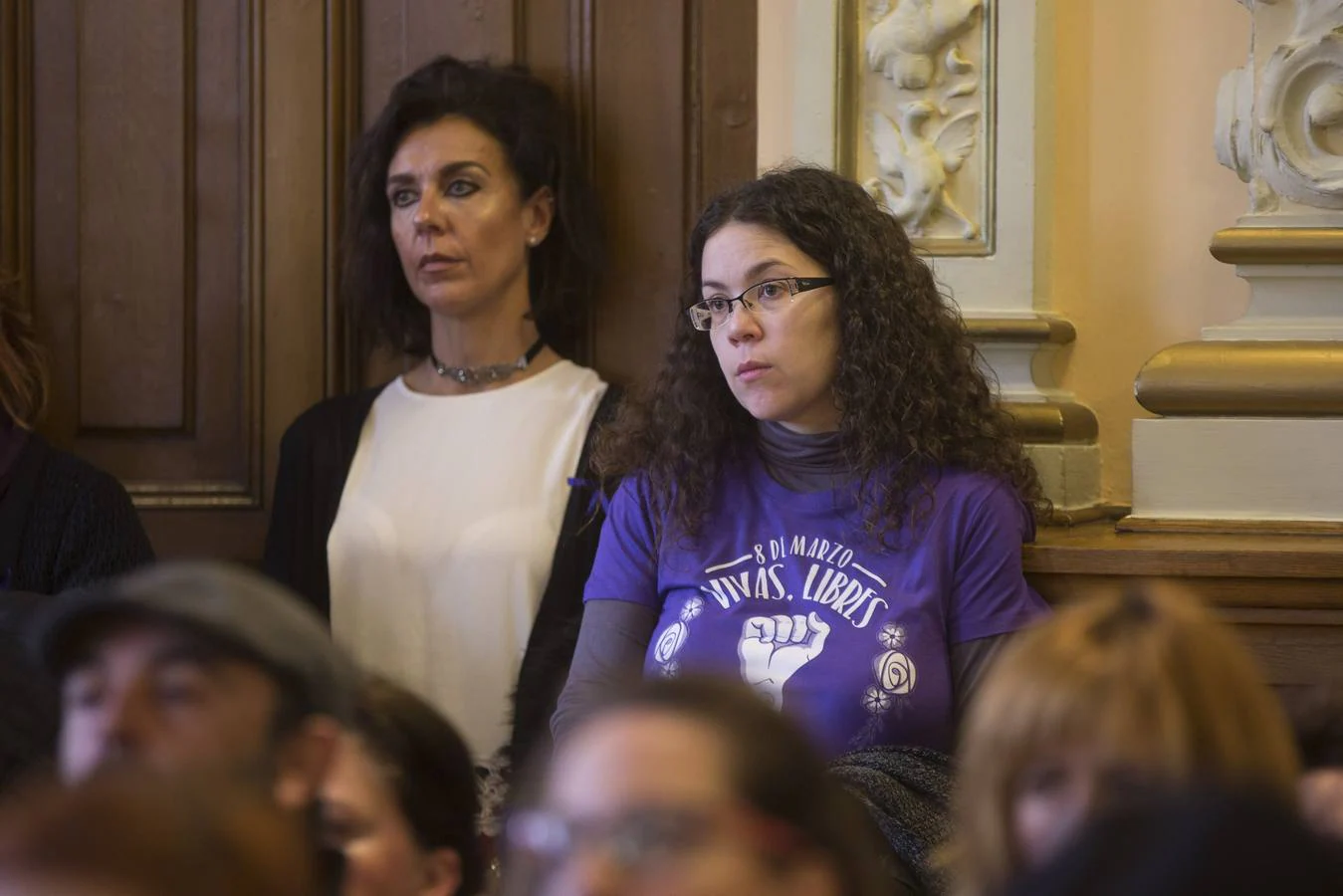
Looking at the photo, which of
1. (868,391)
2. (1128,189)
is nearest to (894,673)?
(868,391)

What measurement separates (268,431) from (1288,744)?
2.33 m

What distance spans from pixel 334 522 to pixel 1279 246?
1.51 meters

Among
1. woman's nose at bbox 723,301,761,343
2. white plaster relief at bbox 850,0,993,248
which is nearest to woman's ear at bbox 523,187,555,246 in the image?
white plaster relief at bbox 850,0,993,248

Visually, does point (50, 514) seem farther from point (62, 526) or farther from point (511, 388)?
point (511, 388)

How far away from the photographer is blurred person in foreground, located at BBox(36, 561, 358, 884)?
0.97 metres

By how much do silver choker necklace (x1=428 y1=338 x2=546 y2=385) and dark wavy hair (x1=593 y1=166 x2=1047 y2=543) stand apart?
1.58ft

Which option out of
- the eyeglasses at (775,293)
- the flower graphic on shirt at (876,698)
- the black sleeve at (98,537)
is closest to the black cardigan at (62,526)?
the black sleeve at (98,537)

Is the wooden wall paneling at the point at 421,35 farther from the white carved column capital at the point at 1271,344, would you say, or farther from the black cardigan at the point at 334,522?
the white carved column capital at the point at 1271,344

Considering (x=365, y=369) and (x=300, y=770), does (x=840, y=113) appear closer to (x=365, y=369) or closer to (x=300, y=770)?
(x=365, y=369)

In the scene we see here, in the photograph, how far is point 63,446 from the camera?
3.15m

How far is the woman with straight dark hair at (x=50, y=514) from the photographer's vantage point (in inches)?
105

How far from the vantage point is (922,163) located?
2.64 m

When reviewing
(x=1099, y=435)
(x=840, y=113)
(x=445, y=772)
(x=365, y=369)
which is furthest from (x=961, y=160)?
(x=445, y=772)

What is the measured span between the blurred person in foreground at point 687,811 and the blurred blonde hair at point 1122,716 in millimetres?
81
